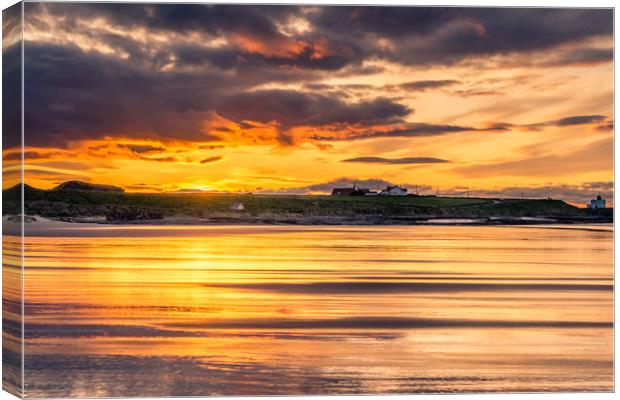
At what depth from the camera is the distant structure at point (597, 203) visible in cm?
1237

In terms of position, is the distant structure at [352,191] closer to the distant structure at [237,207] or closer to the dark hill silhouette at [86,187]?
the distant structure at [237,207]

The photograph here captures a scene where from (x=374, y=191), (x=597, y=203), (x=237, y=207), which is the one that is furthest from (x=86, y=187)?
(x=597, y=203)

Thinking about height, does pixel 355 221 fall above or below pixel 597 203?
below

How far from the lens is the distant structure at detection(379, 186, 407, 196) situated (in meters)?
11.9

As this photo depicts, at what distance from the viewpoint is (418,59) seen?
39.6 ft

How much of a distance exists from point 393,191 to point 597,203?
2.42 metres

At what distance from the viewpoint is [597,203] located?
40.8ft

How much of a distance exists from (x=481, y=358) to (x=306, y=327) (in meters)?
1.86

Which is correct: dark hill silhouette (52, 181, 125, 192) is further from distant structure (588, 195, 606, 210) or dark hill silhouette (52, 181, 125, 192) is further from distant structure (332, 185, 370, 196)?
distant structure (588, 195, 606, 210)

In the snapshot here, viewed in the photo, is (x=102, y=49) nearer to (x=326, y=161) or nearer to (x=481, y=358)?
(x=326, y=161)

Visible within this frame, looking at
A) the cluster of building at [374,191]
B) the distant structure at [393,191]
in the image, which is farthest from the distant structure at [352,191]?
the distant structure at [393,191]

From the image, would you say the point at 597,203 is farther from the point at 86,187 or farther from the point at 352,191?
the point at 86,187

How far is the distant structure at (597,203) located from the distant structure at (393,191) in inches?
87.9

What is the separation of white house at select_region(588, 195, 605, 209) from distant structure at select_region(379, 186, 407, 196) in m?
2.23
